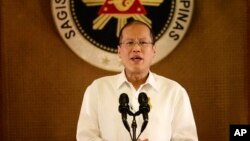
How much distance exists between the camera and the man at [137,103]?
208 centimetres

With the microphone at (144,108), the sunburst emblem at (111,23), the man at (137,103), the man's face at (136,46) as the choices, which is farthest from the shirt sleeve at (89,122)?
the sunburst emblem at (111,23)

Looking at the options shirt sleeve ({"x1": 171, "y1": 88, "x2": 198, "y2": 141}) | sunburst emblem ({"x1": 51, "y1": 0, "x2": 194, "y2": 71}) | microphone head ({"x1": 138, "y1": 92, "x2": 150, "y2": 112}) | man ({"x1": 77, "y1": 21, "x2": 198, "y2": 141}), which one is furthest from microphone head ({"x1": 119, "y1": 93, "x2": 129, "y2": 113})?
sunburst emblem ({"x1": 51, "y1": 0, "x2": 194, "y2": 71})

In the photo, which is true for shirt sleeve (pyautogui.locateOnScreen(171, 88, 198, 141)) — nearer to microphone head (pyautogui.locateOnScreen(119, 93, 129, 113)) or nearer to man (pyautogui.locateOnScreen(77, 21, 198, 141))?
man (pyautogui.locateOnScreen(77, 21, 198, 141))

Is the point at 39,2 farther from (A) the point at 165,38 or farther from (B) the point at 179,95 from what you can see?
(B) the point at 179,95

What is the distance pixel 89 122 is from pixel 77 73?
0.79 m

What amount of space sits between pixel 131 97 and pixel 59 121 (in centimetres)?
84

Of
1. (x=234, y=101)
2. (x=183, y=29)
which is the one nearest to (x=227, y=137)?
(x=234, y=101)

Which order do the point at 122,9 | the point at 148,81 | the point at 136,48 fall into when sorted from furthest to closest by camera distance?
the point at 122,9
the point at 148,81
the point at 136,48

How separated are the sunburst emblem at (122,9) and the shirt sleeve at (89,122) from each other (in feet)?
2.63

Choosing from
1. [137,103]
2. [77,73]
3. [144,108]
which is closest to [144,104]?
[144,108]

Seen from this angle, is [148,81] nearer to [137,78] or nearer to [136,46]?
[137,78]

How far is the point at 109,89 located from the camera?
7.39 ft

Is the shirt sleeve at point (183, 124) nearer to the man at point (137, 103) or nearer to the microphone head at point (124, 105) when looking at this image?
the man at point (137, 103)

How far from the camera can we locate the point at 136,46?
2074 millimetres
